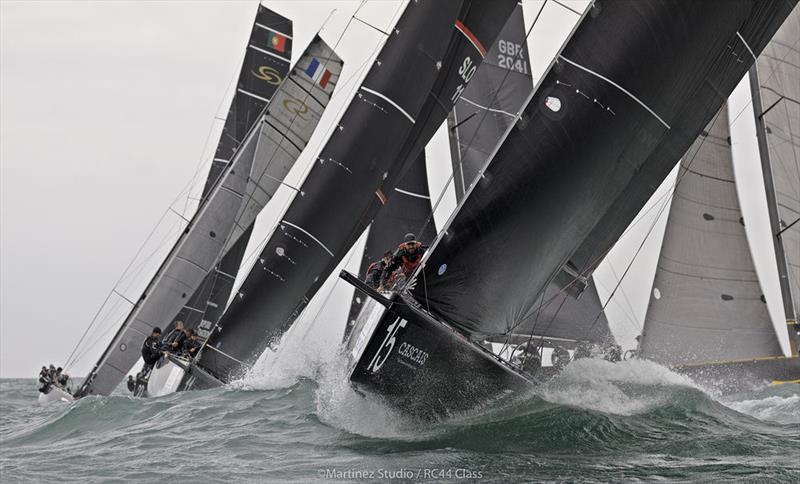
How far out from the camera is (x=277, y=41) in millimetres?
22000

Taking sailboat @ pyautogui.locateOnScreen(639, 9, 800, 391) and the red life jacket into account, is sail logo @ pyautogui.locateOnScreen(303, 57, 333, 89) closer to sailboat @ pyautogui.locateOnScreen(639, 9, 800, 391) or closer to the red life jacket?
sailboat @ pyautogui.locateOnScreen(639, 9, 800, 391)

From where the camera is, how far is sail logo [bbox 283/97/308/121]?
18109 mm

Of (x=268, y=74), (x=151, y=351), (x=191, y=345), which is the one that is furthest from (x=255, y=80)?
(x=191, y=345)

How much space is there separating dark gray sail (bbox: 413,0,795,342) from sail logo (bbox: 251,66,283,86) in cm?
1299

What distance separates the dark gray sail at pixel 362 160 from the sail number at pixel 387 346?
5.10m

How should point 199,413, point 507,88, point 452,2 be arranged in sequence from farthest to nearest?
point 507,88 < point 452,2 < point 199,413

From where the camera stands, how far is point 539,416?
9.67 m

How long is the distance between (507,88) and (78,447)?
10.2m

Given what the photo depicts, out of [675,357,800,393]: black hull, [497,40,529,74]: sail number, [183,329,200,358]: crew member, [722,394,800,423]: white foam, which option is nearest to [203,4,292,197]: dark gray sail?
[183,329,200,358]: crew member

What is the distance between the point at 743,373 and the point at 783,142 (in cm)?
440

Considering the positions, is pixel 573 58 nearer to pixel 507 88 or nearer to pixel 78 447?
pixel 78 447

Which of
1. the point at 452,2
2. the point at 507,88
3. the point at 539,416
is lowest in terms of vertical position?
the point at 539,416

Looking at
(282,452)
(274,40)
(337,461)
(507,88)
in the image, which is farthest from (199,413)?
(274,40)

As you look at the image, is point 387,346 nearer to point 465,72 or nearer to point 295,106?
point 465,72
